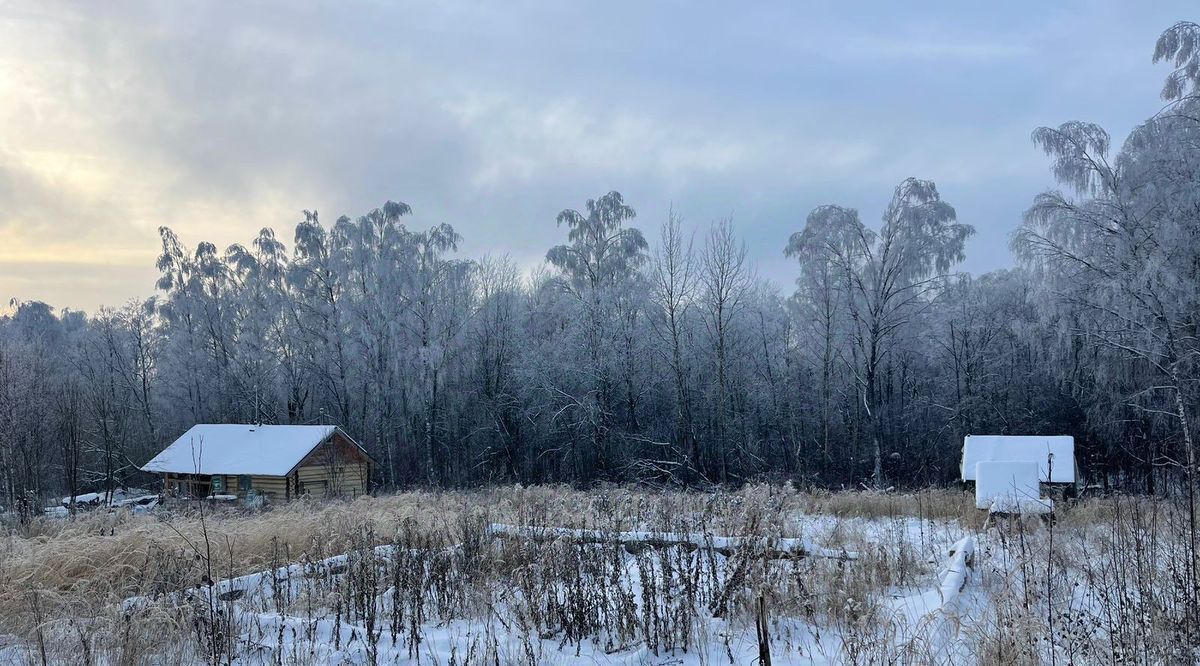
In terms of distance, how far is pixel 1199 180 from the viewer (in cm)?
1838

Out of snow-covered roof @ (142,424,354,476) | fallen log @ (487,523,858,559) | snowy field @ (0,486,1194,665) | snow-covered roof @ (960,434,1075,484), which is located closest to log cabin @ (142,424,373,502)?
snow-covered roof @ (142,424,354,476)

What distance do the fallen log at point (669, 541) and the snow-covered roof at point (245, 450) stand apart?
19359 mm

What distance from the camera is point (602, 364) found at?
99.5 feet

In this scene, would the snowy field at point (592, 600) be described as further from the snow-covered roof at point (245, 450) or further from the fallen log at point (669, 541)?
the snow-covered roof at point (245, 450)

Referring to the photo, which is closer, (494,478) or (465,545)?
(465,545)

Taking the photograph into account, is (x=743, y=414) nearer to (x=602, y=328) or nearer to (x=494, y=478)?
(x=602, y=328)

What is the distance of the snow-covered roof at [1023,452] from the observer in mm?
14953

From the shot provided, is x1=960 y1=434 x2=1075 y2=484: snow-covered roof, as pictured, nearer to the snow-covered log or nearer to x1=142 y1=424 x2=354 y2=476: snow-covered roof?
the snow-covered log

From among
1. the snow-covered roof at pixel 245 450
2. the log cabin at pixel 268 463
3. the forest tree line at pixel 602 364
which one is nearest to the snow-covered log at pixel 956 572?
the forest tree line at pixel 602 364

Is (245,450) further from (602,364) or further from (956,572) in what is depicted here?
(956,572)

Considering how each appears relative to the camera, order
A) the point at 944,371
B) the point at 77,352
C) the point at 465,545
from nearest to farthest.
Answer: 1. the point at 465,545
2. the point at 944,371
3. the point at 77,352

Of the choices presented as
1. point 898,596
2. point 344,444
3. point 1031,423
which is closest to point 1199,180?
point 1031,423

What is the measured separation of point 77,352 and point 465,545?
163 ft

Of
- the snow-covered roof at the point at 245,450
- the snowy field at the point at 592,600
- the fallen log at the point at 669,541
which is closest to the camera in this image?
the snowy field at the point at 592,600
